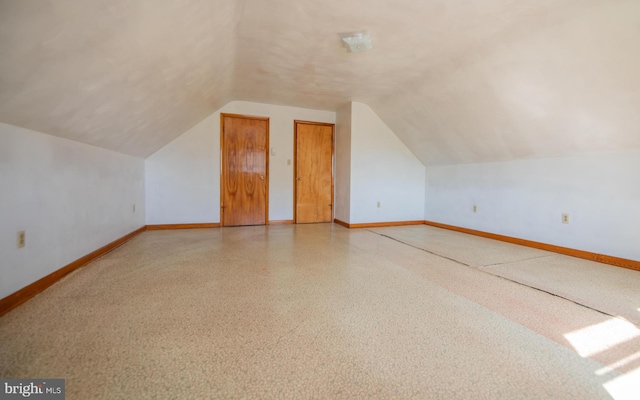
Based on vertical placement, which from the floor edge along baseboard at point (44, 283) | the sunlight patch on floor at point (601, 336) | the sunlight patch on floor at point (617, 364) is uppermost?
the floor edge along baseboard at point (44, 283)

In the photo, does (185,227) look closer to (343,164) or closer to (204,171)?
(204,171)

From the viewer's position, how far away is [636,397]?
848 mm

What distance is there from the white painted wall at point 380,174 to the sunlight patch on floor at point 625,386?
3295 millimetres

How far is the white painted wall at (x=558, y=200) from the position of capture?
229cm

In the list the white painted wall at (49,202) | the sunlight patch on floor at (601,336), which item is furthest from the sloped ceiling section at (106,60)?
the sunlight patch on floor at (601,336)

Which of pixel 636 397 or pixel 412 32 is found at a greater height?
pixel 412 32

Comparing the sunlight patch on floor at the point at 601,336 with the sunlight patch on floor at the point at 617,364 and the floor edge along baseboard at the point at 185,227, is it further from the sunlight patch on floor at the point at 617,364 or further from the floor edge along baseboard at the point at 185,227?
the floor edge along baseboard at the point at 185,227

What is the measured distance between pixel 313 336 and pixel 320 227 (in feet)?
10.0

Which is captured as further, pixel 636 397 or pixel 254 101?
pixel 254 101

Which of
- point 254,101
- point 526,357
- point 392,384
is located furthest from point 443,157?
point 392,384

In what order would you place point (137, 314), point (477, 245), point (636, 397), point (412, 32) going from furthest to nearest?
point (477, 245) → point (412, 32) → point (137, 314) → point (636, 397)

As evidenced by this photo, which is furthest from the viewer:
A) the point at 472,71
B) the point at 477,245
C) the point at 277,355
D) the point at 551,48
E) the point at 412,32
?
the point at 477,245

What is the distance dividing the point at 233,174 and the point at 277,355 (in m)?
3.58

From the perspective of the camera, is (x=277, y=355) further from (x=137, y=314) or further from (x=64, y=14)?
(x=64, y=14)
